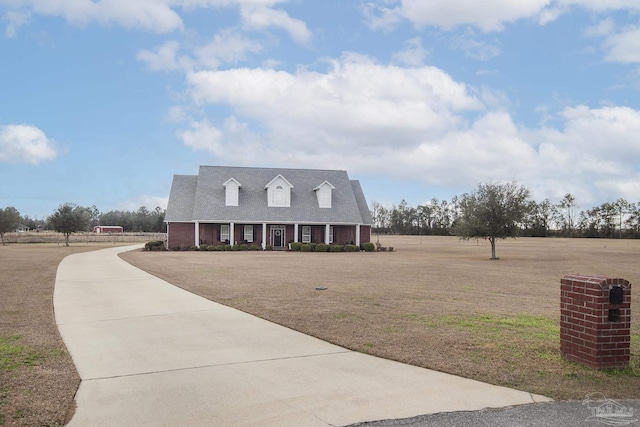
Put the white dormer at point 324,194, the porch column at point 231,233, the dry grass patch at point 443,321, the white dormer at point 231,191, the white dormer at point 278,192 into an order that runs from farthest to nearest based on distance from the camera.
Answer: the white dormer at point 324,194, the white dormer at point 278,192, the white dormer at point 231,191, the porch column at point 231,233, the dry grass patch at point 443,321

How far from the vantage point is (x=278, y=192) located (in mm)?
47438

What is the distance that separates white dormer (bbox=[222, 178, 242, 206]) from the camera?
46.4 meters

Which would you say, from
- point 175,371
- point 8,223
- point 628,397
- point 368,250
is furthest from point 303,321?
point 8,223

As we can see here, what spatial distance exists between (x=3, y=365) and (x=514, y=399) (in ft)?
19.8

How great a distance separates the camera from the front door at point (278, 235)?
153 ft

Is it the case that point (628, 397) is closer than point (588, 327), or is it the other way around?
point (628, 397)

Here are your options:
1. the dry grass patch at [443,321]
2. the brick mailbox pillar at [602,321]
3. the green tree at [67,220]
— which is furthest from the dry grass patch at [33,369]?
the green tree at [67,220]

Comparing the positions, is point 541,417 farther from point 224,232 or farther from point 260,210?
point 260,210

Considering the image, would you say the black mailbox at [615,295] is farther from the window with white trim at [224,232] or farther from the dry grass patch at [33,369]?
the window with white trim at [224,232]

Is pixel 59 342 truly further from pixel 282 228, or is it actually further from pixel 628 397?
pixel 282 228

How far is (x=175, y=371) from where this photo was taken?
6.22 metres

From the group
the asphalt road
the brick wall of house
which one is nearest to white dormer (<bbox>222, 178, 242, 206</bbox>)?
the brick wall of house

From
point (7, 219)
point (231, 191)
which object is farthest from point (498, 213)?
point (7, 219)

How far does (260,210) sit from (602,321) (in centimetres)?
4146
